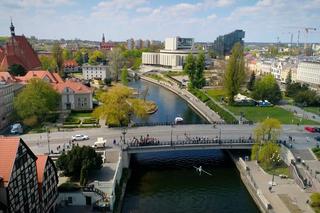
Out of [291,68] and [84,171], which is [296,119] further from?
[291,68]

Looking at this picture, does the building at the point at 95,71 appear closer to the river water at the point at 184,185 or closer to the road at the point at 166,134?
the road at the point at 166,134

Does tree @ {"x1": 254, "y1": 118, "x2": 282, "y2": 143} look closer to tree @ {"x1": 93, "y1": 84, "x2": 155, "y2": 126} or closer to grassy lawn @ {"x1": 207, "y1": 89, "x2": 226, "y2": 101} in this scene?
tree @ {"x1": 93, "y1": 84, "x2": 155, "y2": 126}

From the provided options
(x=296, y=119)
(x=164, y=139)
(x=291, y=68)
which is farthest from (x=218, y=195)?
(x=291, y=68)

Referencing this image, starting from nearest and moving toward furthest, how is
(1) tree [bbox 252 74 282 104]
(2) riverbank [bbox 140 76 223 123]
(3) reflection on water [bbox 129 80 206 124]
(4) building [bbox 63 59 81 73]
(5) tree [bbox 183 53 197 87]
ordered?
(2) riverbank [bbox 140 76 223 123]
(3) reflection on water [bbox 129 80 206 124]
(1) tree [bbox 252 74 282 104]
(5) tree [bbox 183 53 197 87]
(4) building [bbox 63 59 81 73]

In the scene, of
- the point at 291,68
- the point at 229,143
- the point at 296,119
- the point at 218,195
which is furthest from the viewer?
the point at 291,68

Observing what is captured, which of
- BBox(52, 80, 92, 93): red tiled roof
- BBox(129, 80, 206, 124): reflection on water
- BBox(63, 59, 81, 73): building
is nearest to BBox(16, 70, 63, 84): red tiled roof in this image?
BBox(52, 80, 92, 93): red tiled roof

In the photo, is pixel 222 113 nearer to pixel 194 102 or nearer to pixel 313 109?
pixel 194 102
